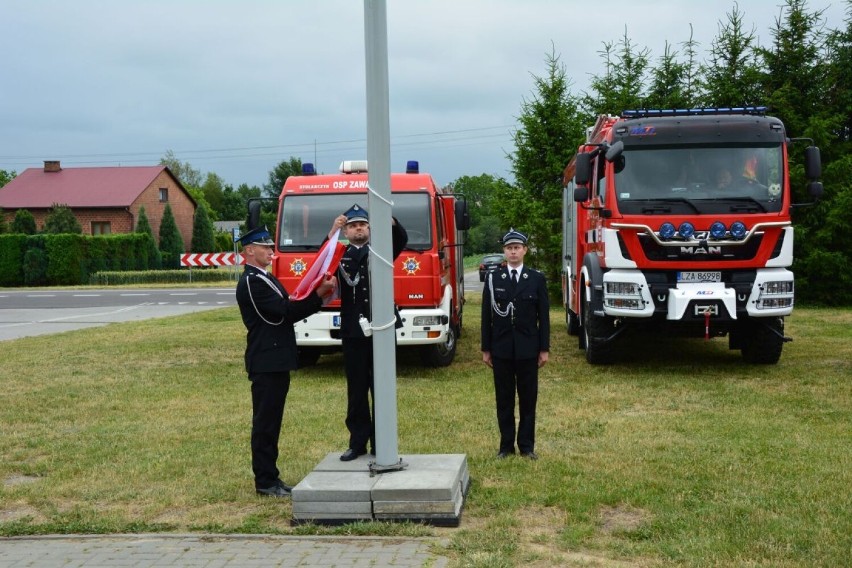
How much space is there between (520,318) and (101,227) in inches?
2214

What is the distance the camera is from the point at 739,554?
4840 mm

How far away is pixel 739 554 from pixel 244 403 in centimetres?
649

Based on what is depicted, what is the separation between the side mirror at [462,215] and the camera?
13492 mm

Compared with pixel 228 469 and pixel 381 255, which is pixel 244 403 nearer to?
Answer: pixel 228 469

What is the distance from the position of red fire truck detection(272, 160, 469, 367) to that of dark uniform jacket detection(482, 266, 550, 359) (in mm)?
4526

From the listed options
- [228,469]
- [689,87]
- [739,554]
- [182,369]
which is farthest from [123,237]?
[739,554]

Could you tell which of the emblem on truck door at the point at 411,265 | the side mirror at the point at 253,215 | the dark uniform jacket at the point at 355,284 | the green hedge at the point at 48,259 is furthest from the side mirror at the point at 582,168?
the green hedge at the point at 48,259

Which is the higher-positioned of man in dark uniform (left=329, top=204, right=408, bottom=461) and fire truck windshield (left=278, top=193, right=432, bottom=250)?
fire truck windshield (left=278, top=193, right=432, bottom=250)

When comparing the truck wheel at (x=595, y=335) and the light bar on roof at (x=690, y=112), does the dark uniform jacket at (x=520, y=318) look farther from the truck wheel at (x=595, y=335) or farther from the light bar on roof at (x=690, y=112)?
the light bar on roof at (x=690, y=112)

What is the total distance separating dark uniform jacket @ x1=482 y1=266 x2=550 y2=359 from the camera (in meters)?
7.09

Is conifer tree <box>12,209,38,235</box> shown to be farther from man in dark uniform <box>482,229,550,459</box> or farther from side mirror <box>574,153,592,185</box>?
man in dark uniform <box>482,229,550,459</box>

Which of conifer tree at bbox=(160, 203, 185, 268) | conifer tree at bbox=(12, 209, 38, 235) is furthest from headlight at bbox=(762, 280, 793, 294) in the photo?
conifer tree at bbox=(160, 203, 185, 268)

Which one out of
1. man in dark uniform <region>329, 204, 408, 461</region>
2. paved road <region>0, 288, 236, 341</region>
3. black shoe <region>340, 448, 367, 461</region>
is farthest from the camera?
paved road <region>0, 288, 236, 341</region>

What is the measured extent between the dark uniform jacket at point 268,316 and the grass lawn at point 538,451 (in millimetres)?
934
